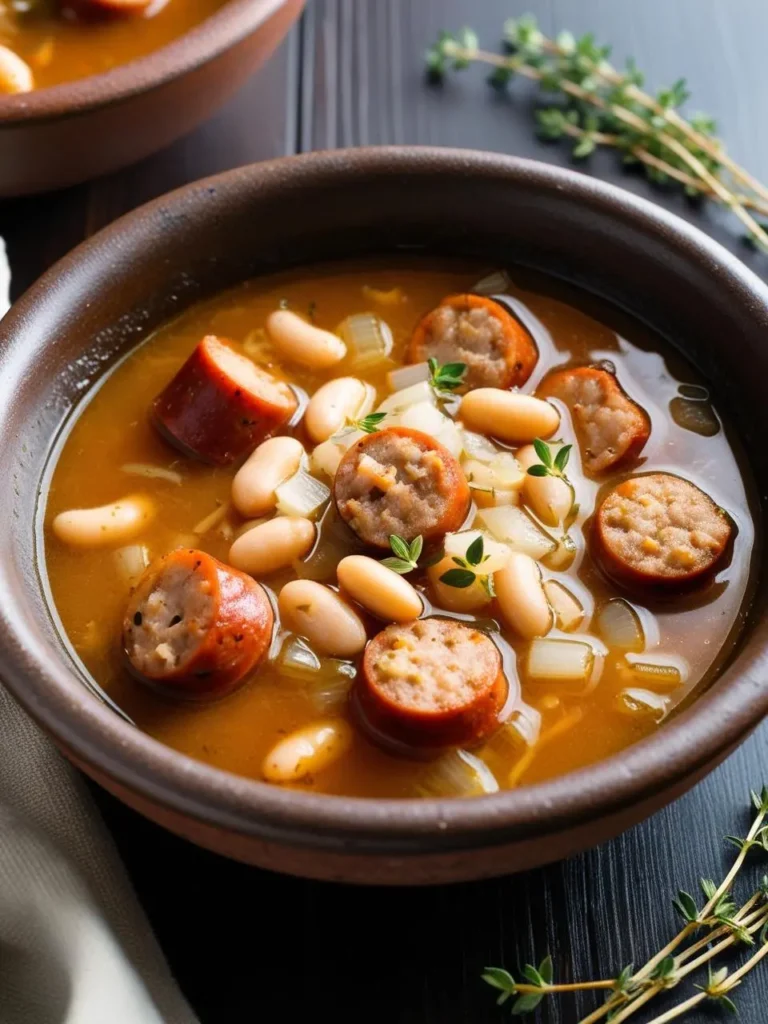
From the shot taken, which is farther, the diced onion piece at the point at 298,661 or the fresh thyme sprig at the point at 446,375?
the fresh thyme sprig at the point at 446,375

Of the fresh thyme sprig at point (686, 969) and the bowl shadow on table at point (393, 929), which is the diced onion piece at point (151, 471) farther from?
the fresh thyme sprig at point (686, 969)

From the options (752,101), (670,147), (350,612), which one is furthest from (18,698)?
(752,101)

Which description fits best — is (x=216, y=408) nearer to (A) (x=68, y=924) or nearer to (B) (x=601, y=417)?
(B) (x=601, y=417)

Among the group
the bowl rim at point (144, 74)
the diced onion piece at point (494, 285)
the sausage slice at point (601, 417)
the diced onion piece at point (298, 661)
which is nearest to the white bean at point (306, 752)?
the diced onion piece at point (298, 661)

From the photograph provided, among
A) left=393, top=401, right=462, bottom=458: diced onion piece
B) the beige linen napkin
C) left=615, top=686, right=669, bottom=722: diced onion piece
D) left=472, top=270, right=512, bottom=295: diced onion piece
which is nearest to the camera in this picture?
the beige linen napkin

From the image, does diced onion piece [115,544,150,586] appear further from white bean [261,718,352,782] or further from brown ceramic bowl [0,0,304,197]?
brown ceramic bowl [0,0,304,197]

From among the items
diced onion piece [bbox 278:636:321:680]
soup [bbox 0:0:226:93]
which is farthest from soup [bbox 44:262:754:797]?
soup [bbox 0:0:226:93]

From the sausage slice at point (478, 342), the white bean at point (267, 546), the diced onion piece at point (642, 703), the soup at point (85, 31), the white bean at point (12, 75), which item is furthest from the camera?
the soup at point (85, 31)
